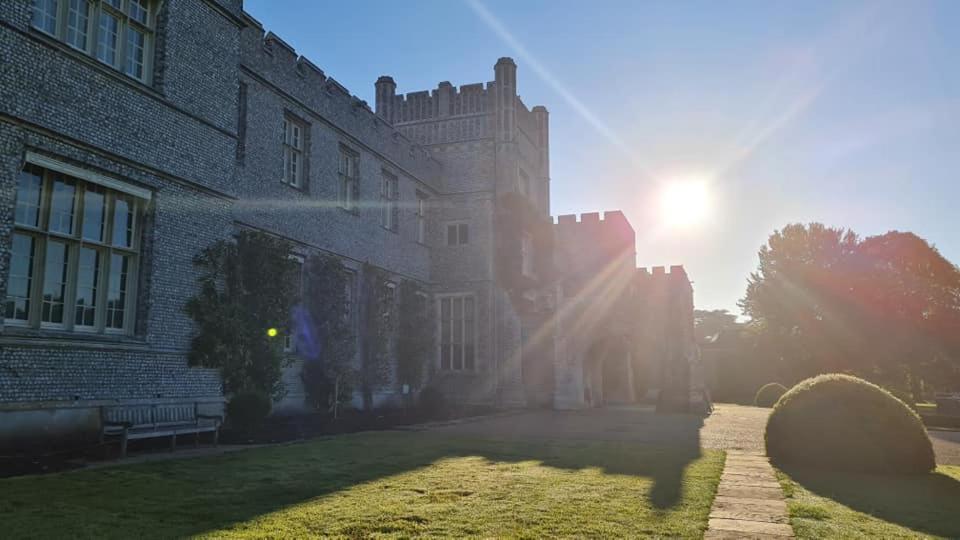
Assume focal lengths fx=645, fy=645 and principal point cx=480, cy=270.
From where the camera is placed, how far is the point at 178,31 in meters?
12.5

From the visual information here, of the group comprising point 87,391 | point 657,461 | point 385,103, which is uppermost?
point 385,103

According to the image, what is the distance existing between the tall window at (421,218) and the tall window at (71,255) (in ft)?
45.6

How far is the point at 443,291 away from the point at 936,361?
1087 inches

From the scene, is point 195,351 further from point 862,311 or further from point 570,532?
point 862,311

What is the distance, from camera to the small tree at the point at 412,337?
22359mm

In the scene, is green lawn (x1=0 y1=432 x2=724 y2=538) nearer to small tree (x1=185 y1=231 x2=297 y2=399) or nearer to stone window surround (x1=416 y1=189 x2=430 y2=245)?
small tree (x1=185 y1=231 x2=297 y2=399)

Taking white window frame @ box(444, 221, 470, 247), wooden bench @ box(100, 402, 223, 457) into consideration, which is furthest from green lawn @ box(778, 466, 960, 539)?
white window frame @ box(444, 221, 470, 247)

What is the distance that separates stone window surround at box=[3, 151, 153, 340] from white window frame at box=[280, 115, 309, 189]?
5.64 meters

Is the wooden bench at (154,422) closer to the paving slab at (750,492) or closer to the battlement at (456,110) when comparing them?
the paving slab at (750,492)

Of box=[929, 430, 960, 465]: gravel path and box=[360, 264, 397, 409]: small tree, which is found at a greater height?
box=[360, 264, 397, 409]: small tree

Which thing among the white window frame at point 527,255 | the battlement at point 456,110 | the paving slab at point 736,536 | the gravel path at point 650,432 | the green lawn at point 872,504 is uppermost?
the battlement at point 456,110

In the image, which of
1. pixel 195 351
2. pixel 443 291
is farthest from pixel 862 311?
pixel 195 351

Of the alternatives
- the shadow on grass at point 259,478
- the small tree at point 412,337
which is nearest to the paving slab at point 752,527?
the shadow on grass at point 259,478

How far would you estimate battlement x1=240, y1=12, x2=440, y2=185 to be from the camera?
15829 mm
